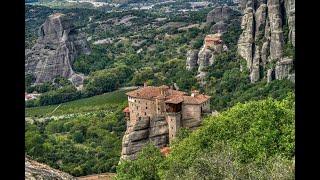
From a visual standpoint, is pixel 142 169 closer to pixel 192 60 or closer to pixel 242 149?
pixel 242 149

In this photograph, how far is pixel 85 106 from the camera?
31.3 meters

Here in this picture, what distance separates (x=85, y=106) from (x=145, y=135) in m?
13.2

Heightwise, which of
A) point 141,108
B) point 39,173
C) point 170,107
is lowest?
point 141,108

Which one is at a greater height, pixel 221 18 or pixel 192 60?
pixel 221 18

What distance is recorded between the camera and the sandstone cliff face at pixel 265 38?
25906 mm

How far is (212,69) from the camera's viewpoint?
103 feet

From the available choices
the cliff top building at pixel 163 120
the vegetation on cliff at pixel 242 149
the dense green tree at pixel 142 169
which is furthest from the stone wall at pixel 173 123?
the vegetation on cliff at pixel 242 149

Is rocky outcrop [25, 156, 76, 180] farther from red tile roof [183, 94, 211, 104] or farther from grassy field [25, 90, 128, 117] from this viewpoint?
grassy field [25, 90, 128, 117]

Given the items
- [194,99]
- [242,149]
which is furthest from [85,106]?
[242,149]

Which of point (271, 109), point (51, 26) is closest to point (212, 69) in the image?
point (51, 26)

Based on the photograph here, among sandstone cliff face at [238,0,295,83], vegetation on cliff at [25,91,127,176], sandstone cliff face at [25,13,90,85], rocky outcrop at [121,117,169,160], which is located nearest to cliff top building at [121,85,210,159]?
rocky outcrop at [121,117,169,160]

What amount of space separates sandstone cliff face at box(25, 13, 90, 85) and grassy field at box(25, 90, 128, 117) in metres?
5.99

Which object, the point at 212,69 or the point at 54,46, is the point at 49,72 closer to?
the point at 54,46
